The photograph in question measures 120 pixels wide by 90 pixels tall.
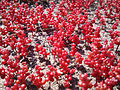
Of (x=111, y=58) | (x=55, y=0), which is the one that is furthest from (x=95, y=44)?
(x=55, y=0)

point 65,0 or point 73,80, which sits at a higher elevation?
point 65,0

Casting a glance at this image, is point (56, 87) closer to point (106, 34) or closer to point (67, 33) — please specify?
point (67, 33)

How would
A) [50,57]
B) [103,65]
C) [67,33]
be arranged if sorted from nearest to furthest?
1. [103,65]
2. [50,57]
3. [67,33]

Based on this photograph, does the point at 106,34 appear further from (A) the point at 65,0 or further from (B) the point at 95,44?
(A) the point at 65,0

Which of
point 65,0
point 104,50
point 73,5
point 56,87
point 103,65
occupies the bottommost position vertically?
point 56,87

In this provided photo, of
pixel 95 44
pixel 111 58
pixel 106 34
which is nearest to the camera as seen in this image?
pixel 111 58

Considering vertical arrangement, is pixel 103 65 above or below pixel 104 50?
below

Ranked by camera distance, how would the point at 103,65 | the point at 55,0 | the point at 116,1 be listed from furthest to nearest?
the point at 55,0 → the point at 116,1 → the point at 103,65

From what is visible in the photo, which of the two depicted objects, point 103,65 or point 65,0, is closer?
point 103,65

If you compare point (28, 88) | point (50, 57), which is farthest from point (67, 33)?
point (28, 88)
